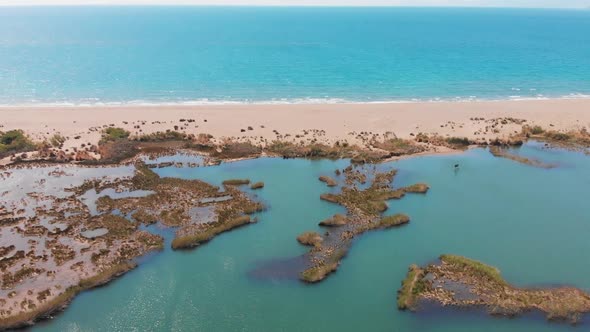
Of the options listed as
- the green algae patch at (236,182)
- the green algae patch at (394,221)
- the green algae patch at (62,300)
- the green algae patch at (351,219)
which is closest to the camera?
the green algae patch at (62,300)

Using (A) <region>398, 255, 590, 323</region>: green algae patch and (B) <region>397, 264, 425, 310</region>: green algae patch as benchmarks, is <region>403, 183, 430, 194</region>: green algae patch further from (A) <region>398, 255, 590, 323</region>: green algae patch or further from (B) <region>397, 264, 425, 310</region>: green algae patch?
(B) <region>397, 264, 425, 310</region>: green algae patch

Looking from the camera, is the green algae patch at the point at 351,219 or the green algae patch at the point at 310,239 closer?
the green algae patch at the point at 351,219

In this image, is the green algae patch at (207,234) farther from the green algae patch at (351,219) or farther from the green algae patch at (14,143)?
the green algae patch at (14,143)

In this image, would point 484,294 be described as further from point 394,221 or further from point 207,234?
point 207,234

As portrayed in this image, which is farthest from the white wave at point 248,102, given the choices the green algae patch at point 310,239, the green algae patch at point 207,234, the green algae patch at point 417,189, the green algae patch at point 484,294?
the green algae patch at point 484,294

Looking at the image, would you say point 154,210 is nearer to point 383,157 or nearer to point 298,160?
point 298,160

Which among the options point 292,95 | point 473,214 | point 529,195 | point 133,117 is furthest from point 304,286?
point 292,95

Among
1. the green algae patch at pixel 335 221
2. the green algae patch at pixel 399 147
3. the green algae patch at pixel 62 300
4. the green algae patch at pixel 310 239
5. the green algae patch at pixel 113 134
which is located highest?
the green algae patch at pixel 113 134
